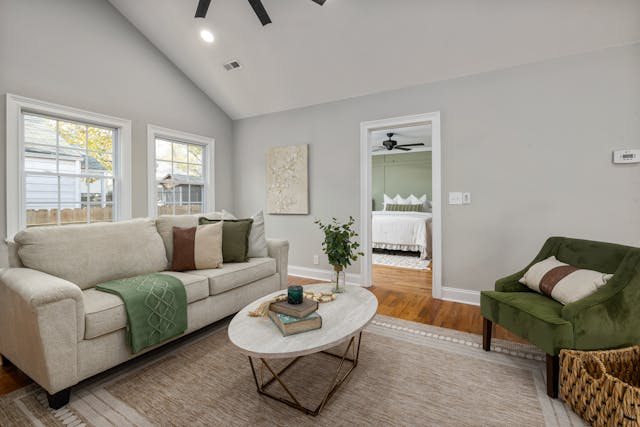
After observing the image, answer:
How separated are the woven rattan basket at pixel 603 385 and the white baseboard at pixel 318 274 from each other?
7.89 feet

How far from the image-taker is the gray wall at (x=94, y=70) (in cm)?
268

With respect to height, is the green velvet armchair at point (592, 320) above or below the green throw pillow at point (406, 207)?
below

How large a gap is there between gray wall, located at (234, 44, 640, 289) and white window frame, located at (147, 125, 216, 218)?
2181mm

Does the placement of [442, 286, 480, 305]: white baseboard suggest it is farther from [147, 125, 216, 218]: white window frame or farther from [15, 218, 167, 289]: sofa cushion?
[147, 125, 216, 218]: white window frame

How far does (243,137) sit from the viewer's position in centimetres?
482

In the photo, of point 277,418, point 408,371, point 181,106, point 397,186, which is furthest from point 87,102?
point 397,186

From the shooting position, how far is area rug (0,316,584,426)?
152 cm

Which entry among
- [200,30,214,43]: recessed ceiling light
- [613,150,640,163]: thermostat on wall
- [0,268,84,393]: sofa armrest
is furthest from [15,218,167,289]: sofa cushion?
[613,150,640,163]: thermostat on wall

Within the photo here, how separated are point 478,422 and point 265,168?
12.8ft

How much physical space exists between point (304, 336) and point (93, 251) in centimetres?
176

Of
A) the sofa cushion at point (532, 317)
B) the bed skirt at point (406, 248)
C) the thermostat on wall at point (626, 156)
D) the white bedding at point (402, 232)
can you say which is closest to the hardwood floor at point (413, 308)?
the sofa cushion at point (532, 317)

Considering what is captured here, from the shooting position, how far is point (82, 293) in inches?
70.6

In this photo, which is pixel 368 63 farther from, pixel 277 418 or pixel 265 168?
pixel 277 418

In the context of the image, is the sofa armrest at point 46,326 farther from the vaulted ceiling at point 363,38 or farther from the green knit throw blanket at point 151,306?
the vaulted ceiling at point 363,38
